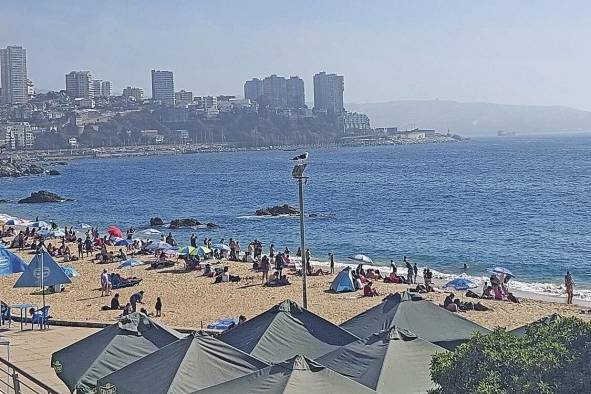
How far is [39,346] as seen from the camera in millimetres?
16203

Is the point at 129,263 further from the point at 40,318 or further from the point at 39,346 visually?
the point at 39,346

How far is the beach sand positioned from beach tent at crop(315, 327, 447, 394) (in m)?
10.3

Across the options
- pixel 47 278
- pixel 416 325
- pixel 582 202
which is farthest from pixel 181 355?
pixel 582 202

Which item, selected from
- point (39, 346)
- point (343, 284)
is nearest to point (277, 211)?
point (343, 284)

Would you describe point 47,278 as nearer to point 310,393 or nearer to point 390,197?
point 310,393

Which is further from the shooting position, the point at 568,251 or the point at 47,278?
the point at 568,251

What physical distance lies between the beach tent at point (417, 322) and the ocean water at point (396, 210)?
56.5ft

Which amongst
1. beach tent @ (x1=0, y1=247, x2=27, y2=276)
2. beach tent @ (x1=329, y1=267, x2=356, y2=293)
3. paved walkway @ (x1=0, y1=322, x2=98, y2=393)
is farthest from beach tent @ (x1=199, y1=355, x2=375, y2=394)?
beach tent @ (x1=329, y1=267, x2=356, y2=293)

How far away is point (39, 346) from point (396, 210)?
48916 mm

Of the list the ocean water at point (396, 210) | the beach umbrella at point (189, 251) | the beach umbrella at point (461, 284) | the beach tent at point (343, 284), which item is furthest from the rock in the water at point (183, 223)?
the beach umbrella at point (461, 284)

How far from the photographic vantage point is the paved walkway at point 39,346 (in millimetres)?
13898

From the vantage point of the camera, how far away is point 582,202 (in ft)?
215

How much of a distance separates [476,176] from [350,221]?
51.0 m

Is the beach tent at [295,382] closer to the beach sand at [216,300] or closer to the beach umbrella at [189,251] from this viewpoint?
the beach sand at [216,300]
